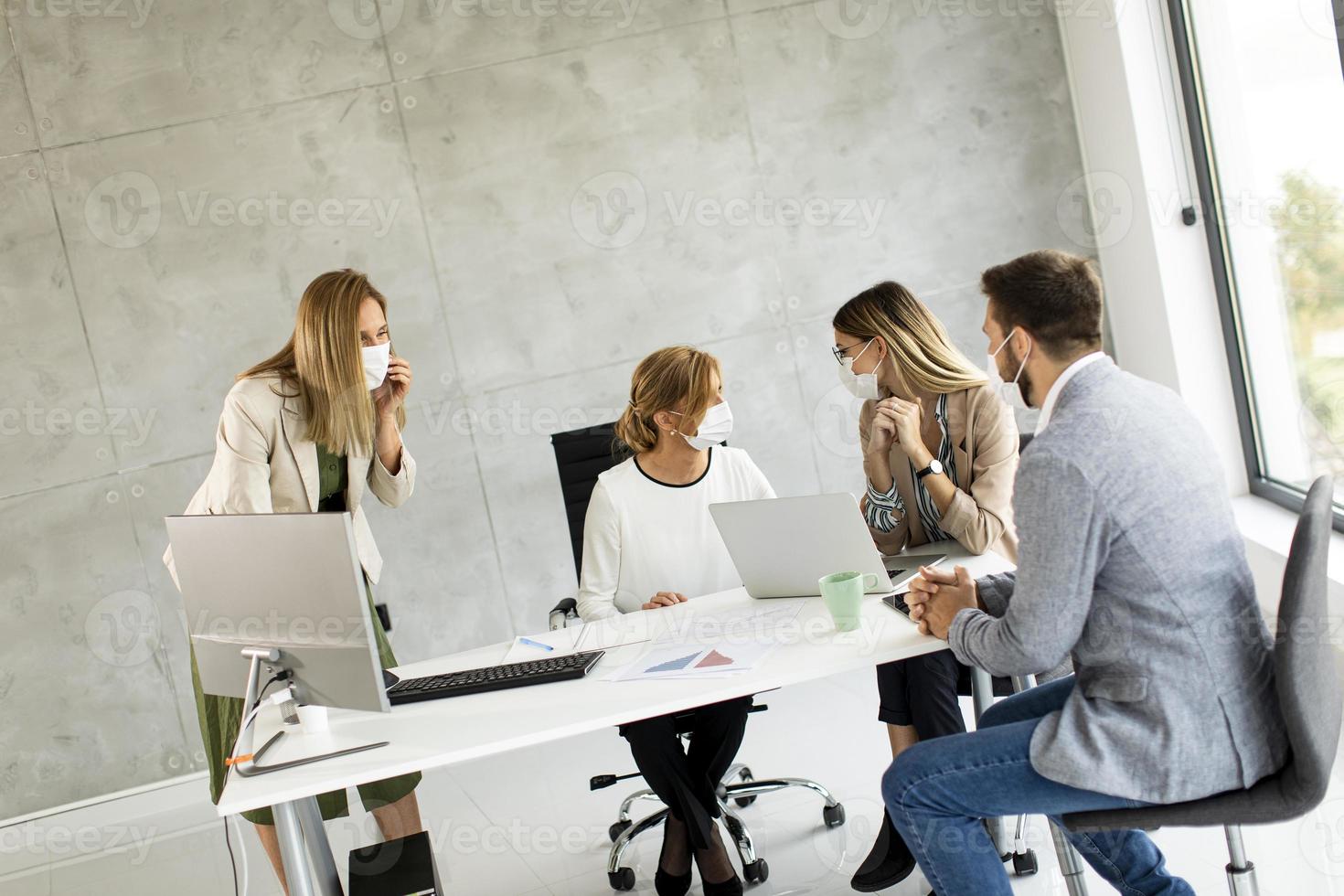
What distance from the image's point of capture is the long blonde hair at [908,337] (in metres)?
2.78

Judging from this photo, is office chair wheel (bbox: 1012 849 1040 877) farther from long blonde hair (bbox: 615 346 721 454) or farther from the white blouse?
long blonde hair (bbox: 615 346 721 454)

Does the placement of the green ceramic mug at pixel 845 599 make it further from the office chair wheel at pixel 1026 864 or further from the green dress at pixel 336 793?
the green dress at pixel 336 793

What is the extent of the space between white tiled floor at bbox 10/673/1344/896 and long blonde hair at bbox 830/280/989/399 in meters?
1.14

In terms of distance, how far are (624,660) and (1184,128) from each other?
9.81 ft

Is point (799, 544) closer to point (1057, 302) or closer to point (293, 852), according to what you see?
point (1057, 302)

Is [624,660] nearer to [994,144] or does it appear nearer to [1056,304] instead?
[1056,304]

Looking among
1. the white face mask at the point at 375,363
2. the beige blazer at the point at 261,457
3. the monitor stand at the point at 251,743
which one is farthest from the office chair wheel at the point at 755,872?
the white face mask at the point at 375,363

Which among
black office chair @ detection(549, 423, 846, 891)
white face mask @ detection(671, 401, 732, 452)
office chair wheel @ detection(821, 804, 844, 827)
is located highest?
white face mask @ detection(671, 401, 732, 452)

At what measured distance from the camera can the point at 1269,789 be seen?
5.41 ft

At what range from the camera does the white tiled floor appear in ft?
8.29

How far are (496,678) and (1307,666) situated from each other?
1.37m

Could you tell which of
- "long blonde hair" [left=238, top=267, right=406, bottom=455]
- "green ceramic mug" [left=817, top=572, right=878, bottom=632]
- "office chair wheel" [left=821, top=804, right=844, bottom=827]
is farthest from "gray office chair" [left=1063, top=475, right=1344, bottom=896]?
"long blonde hair" [left=238, top=267, right=406, bottom=455]

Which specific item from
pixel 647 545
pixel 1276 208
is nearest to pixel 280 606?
pixel 647 545

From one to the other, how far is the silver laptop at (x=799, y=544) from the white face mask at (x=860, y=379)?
1.73ft
